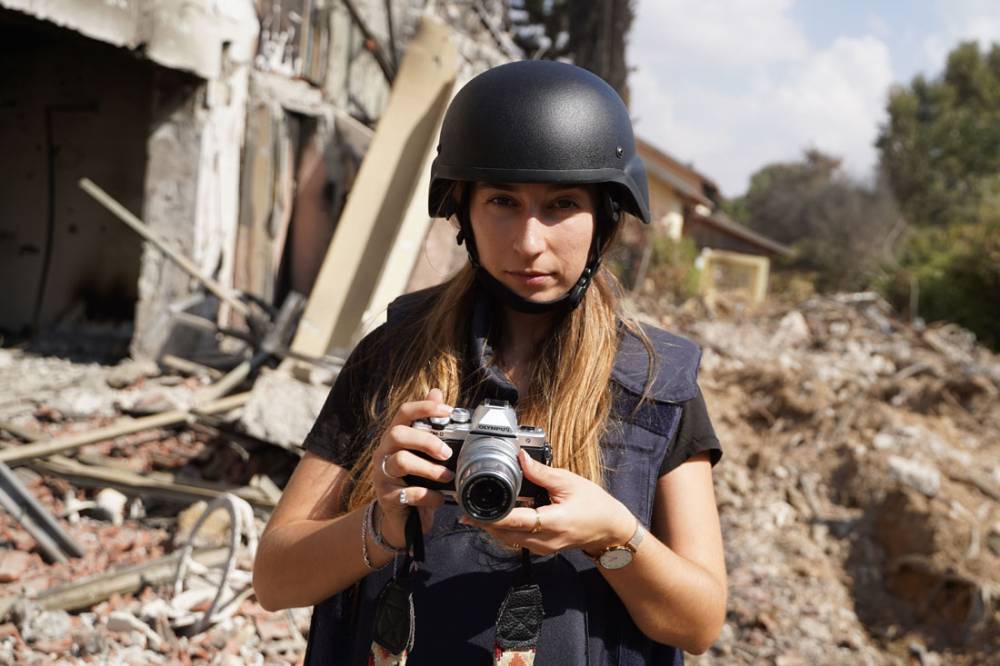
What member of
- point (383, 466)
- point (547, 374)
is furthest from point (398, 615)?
point (547, 374)

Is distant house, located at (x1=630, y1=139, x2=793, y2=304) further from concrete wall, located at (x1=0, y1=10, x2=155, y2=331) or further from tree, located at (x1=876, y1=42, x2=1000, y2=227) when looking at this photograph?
concrete wall, located at (x1=0, y1=10, x2=155, y2=331)

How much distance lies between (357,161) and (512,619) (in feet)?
23.9

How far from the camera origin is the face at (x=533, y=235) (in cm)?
147

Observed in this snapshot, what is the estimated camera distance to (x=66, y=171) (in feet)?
25.4

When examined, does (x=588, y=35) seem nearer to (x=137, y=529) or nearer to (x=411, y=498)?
(x=137, y=529)

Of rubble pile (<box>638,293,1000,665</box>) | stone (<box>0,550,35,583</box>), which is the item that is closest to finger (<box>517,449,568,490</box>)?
stone (<box>0,550,35,583</box>)

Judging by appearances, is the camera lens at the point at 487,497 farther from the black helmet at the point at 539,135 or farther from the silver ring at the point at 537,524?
the black helmet at the point at 539,135

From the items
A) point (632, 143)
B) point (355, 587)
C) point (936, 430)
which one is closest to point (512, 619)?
point (355, 587)

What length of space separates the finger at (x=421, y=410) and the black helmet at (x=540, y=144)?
31cm

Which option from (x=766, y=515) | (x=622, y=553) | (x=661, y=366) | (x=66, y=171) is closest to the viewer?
(x=622, y=553)

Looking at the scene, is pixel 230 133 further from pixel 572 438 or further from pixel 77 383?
pixel 572 438

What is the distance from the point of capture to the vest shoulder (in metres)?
1.50

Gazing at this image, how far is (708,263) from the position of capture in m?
23.2

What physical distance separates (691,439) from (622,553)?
268mm
